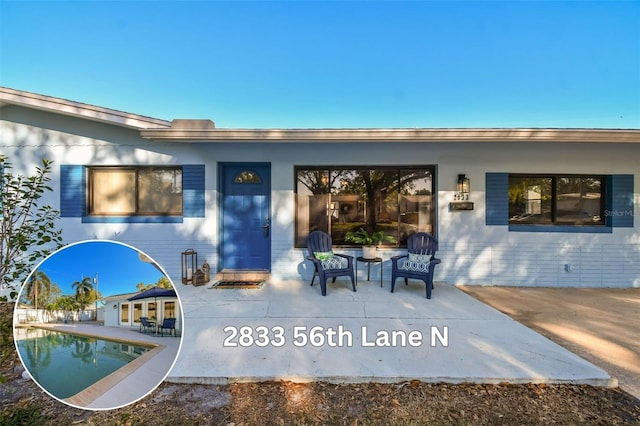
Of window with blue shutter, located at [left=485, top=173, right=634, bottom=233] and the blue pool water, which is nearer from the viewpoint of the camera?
the blue pool water

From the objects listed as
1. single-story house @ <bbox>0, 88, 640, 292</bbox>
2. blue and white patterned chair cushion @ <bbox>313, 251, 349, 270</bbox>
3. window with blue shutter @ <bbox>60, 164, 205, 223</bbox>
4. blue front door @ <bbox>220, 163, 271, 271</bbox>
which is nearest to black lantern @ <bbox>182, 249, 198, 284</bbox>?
single-story house @ <bbox>0, 88, 640, 292</bbox>

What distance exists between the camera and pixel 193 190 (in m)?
5.26

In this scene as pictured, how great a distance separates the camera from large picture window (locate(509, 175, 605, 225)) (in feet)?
17.0

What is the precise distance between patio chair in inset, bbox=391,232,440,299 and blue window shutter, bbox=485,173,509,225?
124cm

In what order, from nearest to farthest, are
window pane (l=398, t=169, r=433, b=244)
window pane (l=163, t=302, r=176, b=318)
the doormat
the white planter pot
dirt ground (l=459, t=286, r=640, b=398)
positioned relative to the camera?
window pane (l=163, t=302, r=176, b=318) < dirt ground (l=459, t=286, r=640, b=398) < the doormat < the white planter pot < window pane (l=398, t=169, r=433, b=244)

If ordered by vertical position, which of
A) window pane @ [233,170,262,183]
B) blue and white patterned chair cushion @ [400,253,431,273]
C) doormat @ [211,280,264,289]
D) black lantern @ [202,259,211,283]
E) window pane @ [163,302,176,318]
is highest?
window pane @ [233,170,262,183]

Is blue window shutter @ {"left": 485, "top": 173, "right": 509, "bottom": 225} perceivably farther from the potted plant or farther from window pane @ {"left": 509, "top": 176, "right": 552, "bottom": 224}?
the potted plant

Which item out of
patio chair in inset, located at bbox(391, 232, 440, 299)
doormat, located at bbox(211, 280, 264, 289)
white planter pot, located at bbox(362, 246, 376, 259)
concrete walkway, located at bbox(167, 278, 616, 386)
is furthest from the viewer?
white planter pot, located at bbox(362, 246, 376, 259)

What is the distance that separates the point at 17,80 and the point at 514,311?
9428 mm

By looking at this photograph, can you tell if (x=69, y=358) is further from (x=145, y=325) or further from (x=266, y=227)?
(x=266, y=227)

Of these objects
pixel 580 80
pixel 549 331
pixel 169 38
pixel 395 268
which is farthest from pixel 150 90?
pixel 580 80

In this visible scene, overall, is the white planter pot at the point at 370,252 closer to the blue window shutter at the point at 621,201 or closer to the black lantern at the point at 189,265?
the black lantern at the point at 189,265

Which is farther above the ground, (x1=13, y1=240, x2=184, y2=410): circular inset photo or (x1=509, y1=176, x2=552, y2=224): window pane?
(x1=509, y1=176, x2=552, y2=224): window pane

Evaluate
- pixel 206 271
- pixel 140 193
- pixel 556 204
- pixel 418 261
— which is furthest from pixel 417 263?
pixel 140 193
